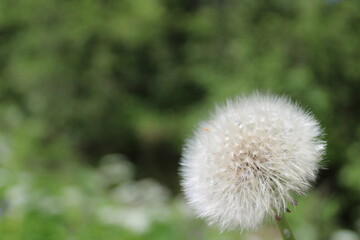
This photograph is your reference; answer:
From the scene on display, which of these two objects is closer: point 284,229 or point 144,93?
point 284,229

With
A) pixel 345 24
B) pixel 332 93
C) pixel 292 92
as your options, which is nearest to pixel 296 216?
pixel 292 92

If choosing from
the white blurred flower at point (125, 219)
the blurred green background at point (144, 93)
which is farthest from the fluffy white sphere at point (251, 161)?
the white blurred flower at point (125, 219)

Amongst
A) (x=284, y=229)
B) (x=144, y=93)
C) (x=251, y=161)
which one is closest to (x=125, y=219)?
(x=251, y=161)

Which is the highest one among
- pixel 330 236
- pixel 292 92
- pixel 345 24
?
pixel 345 24

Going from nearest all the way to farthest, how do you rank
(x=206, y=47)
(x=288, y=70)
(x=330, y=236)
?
(x=330, y=236)
(x=288, y=70)
(x=206, y=47)

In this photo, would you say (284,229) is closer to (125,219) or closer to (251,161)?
(251,161)

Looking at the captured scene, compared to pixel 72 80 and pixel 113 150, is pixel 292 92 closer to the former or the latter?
pixel 72 80

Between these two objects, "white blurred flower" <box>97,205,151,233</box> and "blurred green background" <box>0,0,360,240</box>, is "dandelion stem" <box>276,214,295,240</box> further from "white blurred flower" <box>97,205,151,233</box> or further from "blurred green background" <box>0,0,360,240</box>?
"white blurred flower" <box>97,205,151,233</box>

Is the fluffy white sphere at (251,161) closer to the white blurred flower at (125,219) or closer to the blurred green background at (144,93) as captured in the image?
the blurred green background at (144,93)
